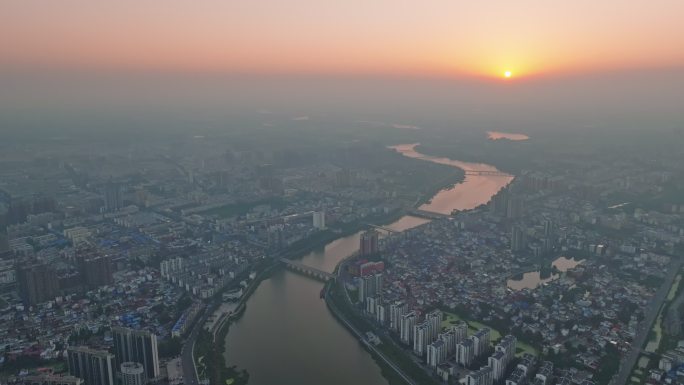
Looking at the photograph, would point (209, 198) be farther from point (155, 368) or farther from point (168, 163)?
point (155, 368)

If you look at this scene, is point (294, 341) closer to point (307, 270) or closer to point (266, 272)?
point (307, 270)

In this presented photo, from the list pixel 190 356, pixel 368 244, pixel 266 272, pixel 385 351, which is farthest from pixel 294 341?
pixel 368 244

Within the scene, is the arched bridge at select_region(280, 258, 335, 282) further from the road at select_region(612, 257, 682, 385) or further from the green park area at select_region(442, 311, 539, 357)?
the road at select_region(612, 257, 682, 385)

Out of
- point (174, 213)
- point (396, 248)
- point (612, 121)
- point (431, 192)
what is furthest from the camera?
point (612, 121)

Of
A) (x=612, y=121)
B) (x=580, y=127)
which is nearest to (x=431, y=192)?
(x=580, y=127)

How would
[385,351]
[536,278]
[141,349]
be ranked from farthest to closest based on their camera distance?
[536,278] < [385,351] < [141,349]
